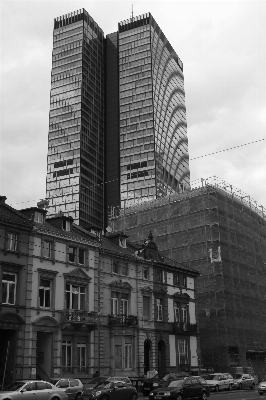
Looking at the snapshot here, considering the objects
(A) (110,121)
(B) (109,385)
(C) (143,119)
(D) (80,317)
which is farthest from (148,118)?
(B) (109,385)

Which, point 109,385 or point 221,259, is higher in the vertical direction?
point 221,259

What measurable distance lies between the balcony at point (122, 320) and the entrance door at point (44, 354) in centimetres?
711

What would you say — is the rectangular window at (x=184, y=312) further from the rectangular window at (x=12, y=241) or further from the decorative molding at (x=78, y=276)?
the rectangular window at (x=12, y=241)

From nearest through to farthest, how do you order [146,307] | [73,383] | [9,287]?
[73,383] → [9,287] → [146,307]

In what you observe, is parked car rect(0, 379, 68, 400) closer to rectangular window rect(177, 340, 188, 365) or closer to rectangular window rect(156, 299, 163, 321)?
rectangular window rect(156, 299, 163, 321)

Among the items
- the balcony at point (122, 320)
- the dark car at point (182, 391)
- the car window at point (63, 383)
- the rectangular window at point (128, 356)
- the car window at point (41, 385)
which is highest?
the balcony at point (122, 320)

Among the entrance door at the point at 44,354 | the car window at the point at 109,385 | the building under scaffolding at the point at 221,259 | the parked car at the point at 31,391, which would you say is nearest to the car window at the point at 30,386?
the parked car at the point at 31,391

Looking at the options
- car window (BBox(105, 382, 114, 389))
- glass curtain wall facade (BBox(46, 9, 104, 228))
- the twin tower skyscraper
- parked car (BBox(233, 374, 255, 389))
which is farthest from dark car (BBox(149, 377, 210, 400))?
glass curtain wall facade (BBox(46, 9, 104, 228))

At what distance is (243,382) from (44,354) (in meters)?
21.0

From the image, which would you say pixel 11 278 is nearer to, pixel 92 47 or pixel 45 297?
pixel 45 297

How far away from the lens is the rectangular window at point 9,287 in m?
39.7

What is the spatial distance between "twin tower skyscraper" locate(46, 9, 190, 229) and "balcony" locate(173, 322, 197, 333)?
3801 inches

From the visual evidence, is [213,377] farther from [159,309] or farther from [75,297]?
[75,297]

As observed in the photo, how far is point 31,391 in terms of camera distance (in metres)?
26.6
